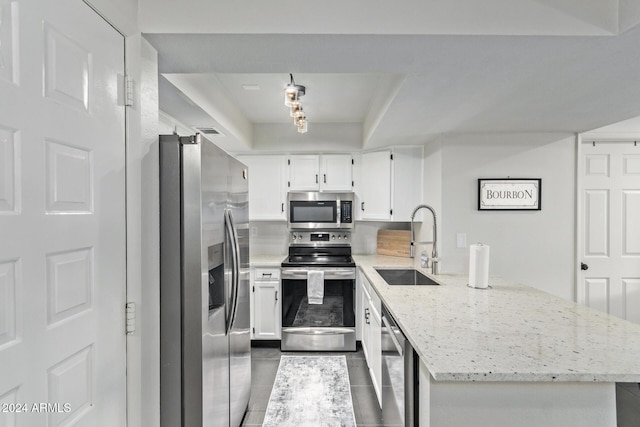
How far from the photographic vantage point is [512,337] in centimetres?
131

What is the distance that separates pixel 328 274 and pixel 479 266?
1.51 meters

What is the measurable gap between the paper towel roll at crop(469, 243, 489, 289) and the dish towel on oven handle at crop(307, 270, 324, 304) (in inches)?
58.4

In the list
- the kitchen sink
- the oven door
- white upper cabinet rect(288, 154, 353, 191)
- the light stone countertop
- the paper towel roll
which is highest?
white upper cabinet rect(288, 154, 353, 191)

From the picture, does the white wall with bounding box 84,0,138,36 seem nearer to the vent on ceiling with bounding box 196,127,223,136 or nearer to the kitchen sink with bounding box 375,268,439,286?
the vent on ceiling with bounding box 196,127,223,136

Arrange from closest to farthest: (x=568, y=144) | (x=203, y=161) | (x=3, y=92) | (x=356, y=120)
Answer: (x=3, y=92) < (x=203, y=161) < (x=568, y=144) < (x=356, y=120)

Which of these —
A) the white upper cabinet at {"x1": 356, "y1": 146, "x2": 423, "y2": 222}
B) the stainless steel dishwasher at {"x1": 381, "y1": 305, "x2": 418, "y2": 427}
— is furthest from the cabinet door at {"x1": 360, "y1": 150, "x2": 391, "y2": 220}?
the stainless steel dishwasher at {"x1": 381, "y1": 305, "x2": 418, "y2": 427}

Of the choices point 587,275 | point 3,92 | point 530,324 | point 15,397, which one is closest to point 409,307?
point 530,324

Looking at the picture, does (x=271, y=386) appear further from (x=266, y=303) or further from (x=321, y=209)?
(x=321, y=209)

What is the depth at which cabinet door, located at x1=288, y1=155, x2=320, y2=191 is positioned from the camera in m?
3.59

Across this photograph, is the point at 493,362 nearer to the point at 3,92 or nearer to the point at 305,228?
the point at 3,92

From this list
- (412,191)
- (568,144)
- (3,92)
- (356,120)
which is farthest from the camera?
(356,120)

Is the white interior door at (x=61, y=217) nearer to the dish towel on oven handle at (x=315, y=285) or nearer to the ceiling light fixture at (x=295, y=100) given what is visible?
the ceiling light fixture at (x=295, y=100)

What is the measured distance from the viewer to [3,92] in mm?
739

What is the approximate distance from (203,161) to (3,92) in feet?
2.30
